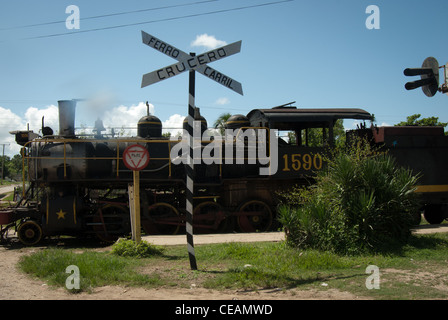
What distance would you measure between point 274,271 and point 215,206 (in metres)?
5.20

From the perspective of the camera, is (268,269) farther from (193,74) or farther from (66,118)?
(66,118)

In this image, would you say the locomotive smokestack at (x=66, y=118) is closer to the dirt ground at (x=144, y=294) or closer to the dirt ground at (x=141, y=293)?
the dirt ground at (x=141, y=293)

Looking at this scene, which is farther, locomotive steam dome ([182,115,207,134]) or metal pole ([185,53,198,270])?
locomotive steam dome ([182,115,207,134])

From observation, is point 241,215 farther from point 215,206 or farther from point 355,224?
point 355,224

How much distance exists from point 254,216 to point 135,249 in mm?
4518

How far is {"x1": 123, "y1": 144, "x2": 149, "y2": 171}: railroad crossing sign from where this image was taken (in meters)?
8.60

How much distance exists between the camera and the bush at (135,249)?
8.48 metres

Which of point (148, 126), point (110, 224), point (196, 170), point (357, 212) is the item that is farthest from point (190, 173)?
point (148, 126)

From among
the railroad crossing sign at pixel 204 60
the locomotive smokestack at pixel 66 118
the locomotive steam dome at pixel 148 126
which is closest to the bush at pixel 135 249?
the railroad crossing sign at pixel 204 60

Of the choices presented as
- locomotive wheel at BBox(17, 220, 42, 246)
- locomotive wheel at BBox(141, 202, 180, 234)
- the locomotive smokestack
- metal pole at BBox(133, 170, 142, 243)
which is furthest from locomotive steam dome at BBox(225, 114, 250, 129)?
locomotive wheel at BBox(17, 220, 42, 246)

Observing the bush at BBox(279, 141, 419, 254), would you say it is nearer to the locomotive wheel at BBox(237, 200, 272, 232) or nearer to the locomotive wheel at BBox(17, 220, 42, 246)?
the locomotive wheel at BBox(237, 200, 272, 232)

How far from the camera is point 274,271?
682 centimetres

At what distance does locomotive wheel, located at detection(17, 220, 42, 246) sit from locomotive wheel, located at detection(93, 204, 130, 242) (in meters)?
1.55
